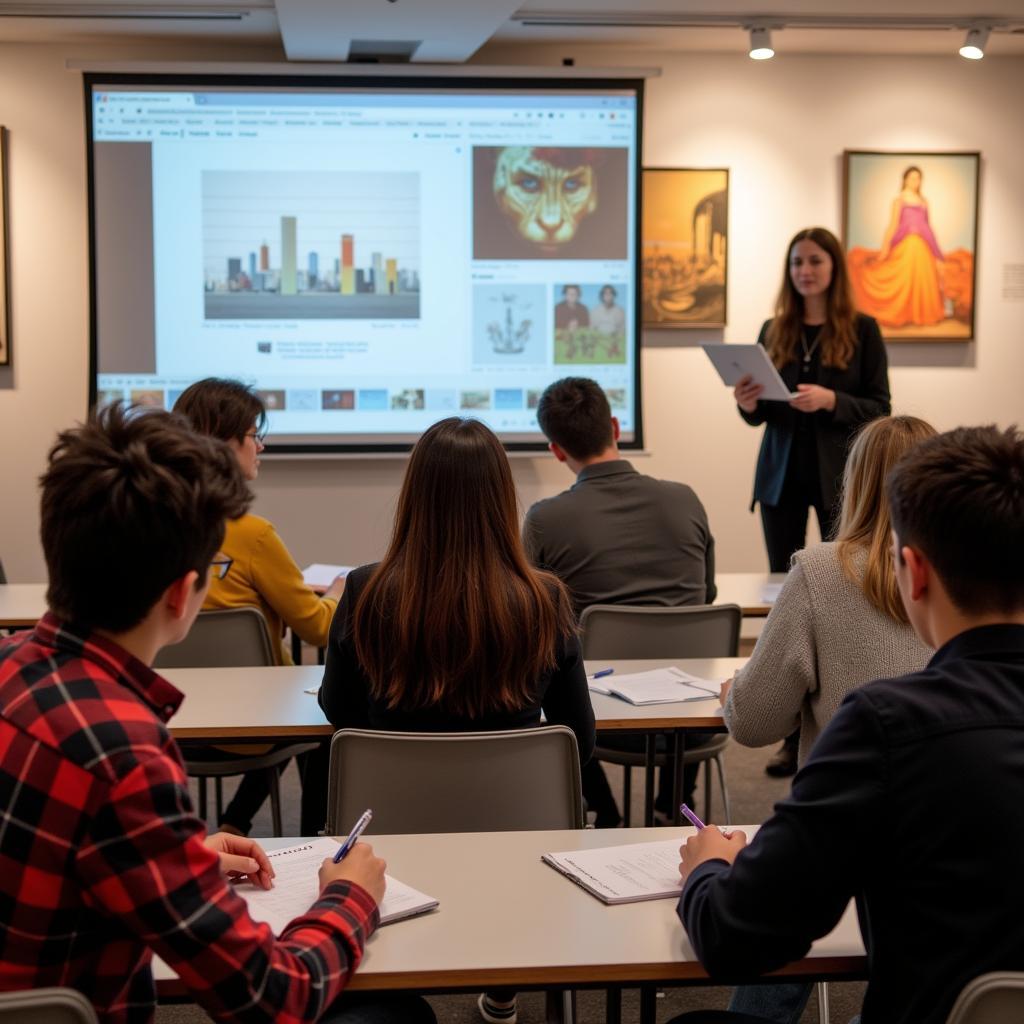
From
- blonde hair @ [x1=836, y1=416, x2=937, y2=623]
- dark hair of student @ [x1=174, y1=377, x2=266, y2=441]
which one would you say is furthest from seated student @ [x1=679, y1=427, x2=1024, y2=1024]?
dark hair of student @ [x1=174, y1=377, x2=266, y2=441]

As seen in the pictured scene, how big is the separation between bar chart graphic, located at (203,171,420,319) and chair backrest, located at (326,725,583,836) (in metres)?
4.04

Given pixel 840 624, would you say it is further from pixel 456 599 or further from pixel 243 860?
pixel 243 860

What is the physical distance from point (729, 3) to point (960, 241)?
69.0 inches

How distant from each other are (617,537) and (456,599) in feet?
3.94

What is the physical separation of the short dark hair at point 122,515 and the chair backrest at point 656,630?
1.91m

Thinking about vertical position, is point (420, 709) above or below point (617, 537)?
below

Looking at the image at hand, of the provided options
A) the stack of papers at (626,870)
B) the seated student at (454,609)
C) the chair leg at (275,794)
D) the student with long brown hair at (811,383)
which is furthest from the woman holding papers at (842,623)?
the student with long brown hair at (811,383)

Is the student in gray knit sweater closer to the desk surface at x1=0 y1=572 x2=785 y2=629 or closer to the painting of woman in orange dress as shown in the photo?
the desk surface at x1=0 y1=572 x2=785 y2=629

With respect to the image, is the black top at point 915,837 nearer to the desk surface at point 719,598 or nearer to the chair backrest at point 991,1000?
the chair backrest at point 991,1000

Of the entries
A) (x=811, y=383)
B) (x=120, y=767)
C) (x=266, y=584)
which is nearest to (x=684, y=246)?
(x=811, y=383)

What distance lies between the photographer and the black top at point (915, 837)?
3.85 feet

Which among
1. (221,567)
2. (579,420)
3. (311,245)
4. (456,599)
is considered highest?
(311,245)

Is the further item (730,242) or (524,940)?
(730,242)

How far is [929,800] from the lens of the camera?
118cm
